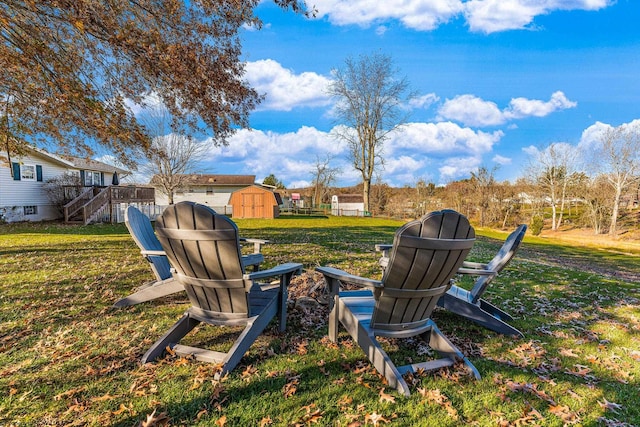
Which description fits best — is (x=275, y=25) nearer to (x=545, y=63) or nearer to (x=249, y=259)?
(x=249, y=259)

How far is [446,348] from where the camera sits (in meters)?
2.80

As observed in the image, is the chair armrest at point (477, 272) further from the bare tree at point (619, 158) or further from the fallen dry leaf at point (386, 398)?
the bare tree at point (619, 158)

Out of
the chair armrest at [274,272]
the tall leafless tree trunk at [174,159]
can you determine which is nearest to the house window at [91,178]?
the tall leafless tree trunk at [174,159]

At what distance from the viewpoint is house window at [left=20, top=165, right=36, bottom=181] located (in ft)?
60.3

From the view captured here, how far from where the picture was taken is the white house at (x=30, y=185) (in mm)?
17297

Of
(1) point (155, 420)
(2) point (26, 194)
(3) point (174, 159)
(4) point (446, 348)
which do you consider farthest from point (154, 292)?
(3) point (174, 159)

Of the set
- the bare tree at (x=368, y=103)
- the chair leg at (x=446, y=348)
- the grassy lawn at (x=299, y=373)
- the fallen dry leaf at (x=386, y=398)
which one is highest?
the bare tree at (x=368, y=103)

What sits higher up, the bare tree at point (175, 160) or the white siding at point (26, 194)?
the bare tree at point (175, 160)

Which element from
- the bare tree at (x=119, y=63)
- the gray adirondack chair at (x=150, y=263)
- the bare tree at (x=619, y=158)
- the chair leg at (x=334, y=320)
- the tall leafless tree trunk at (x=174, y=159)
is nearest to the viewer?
the chair leg at (x=334, y=320)

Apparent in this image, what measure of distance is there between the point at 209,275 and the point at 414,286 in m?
1.67

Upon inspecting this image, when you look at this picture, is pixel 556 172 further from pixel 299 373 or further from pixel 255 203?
pixel 299 373

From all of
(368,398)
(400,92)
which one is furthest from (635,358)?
(400,92)

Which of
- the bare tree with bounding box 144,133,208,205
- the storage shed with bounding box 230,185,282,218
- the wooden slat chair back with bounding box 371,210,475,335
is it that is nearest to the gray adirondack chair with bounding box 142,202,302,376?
the wooden slat chair back with bounding box 371,210,475,335

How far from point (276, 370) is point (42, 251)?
8.89m
